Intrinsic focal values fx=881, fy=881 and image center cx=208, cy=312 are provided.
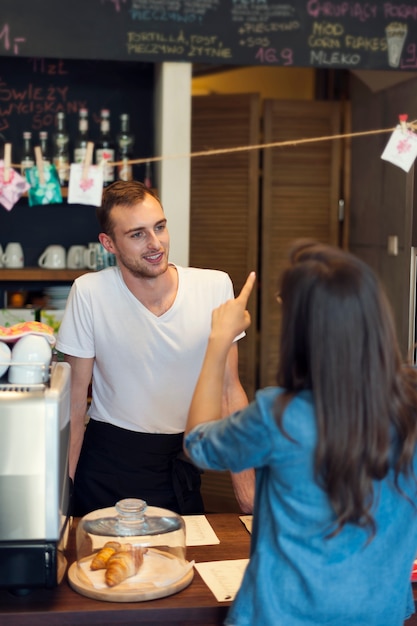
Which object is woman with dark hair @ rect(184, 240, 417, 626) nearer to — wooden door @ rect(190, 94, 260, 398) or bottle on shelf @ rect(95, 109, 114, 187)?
bottle on shelf @ rect(95, 109, 114, 187)

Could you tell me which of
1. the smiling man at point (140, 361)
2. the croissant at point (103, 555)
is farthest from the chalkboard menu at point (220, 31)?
the croissant at point (103, 555)

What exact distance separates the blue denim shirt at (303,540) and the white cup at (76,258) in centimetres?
272

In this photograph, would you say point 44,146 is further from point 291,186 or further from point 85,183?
point 291,186

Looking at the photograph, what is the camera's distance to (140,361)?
2.39 meters

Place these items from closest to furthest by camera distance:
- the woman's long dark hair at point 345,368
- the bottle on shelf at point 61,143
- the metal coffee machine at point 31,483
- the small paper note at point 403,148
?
the woman's long dark hair at point 345,368
the metal coffee machine at point 31,483
the small paper note at point 403,148
the bottle on shelf at point 61,143

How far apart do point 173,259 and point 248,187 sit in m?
1.31

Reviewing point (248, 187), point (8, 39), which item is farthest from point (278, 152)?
point (8, 39)

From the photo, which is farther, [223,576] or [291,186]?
[291,186]

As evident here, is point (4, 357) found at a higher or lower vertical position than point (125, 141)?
lower

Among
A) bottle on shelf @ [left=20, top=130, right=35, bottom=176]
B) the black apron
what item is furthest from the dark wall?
the black apron

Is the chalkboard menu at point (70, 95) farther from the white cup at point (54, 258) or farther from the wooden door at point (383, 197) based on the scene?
the wooden door at point (383, 197)

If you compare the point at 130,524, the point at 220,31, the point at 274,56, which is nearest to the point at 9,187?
the point at 220,31

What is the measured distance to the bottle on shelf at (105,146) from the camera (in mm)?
3832

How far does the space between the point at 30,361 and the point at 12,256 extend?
2446 millimetres
